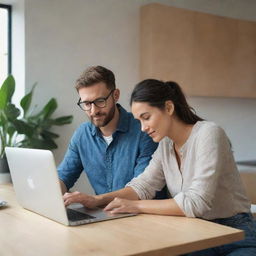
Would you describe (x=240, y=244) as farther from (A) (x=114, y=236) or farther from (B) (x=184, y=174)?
(A) (x=114, y=236)

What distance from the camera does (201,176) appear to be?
1.65m

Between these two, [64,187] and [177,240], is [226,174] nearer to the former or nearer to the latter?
[177,240]

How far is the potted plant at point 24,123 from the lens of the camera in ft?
9.48

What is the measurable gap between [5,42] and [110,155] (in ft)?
5.40

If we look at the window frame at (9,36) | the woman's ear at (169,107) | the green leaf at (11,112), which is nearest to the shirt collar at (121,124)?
the woman's ear at (169,107)

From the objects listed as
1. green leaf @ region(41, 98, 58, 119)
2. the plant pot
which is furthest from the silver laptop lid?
green leaf @ region(41, 98, 58, 119)

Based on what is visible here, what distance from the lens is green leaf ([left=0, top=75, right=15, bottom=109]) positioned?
291cm

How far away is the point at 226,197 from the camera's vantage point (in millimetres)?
1752

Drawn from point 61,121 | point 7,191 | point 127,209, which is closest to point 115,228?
point 127,209

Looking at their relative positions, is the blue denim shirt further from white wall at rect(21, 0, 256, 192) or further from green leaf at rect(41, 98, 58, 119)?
white wall at rect(21, 0, 256, 192)

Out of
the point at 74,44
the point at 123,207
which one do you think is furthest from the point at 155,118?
the point at 74,44

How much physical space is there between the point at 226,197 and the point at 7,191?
122 cm

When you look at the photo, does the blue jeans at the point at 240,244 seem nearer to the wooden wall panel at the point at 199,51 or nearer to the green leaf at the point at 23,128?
the green leaf at the point at 23,128

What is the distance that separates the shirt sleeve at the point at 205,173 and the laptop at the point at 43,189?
0.25m
